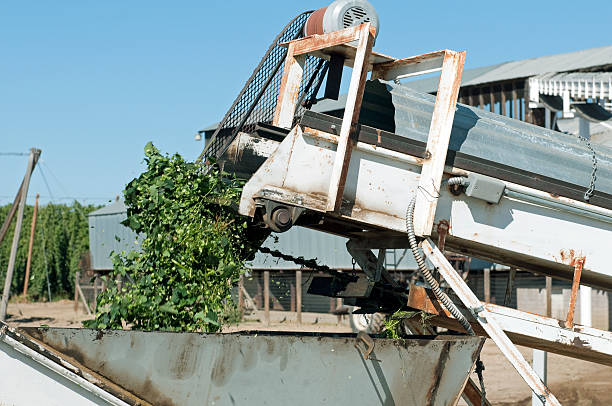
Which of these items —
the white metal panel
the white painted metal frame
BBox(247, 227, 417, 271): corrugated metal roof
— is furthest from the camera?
BBox(247, 227, 417, 271): corrugated metal roof

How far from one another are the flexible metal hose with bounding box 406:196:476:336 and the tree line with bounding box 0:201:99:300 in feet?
99.0

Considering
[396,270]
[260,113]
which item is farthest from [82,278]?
[260,113]

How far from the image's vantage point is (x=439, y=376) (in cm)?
406

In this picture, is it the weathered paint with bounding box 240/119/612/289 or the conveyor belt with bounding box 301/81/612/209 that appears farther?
the conveyor belt with bounding box 301/81/612/209

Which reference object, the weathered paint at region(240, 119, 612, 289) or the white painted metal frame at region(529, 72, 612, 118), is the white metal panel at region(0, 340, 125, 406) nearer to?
the weathered paint at region(240, 119, 612, 289)

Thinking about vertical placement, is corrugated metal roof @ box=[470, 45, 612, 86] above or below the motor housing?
above

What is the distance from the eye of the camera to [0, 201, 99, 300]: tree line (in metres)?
33.2

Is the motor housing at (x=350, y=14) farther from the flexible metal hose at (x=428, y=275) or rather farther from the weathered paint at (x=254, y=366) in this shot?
the weathered paint at (x=254, y=366)

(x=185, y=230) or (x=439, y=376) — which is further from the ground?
(x=185, y=230)

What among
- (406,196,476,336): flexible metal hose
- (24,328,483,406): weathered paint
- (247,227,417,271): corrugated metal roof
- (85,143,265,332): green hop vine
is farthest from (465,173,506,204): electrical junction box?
(247,227,417,271): corrugated metal roof

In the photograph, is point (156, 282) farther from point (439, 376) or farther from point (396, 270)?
point (396, 270)

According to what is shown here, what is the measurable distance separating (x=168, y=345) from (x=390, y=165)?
158 centimetres

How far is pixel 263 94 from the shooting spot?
5352 millimetres

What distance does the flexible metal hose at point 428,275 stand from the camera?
4194mm
